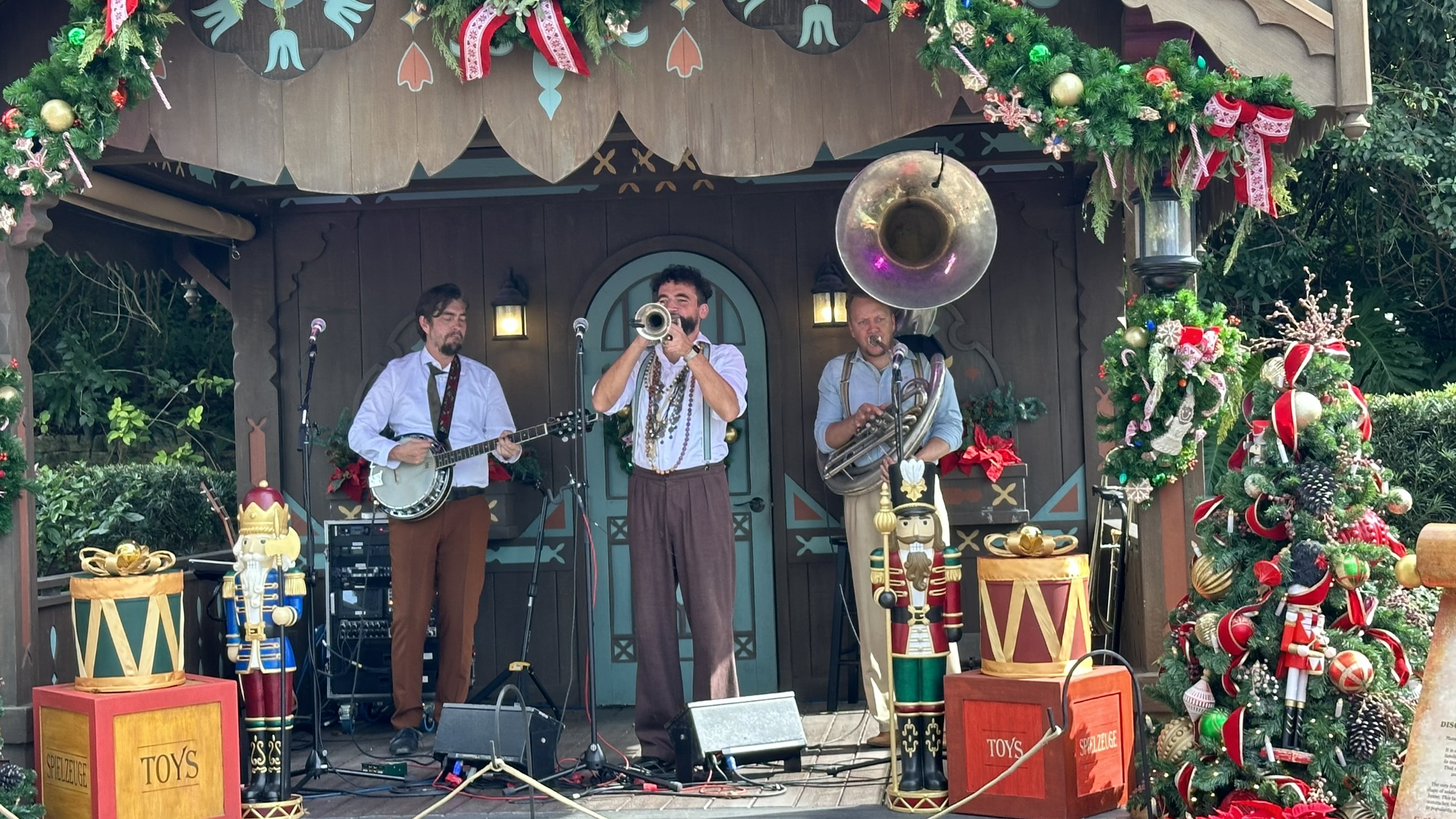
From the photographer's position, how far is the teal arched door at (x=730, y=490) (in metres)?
7.51

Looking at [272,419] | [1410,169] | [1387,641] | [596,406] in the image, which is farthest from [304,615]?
[1410,169]

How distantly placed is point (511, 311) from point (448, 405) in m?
0.94

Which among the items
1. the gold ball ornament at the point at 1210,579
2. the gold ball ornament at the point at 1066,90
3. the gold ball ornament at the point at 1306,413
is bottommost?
the gold ball ornament at the point at 1210,579

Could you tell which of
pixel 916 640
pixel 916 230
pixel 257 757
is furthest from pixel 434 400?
pixel 916 640

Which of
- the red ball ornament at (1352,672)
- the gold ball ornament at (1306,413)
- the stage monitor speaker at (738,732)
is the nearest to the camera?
the red ball ornament at (1352,672)

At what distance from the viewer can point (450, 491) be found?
666 cm

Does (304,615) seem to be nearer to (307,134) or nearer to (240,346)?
(240,346)

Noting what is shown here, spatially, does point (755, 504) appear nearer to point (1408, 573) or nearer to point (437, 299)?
point (437, 299)

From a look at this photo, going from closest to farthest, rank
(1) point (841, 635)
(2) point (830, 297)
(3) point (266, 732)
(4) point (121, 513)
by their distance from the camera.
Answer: (3) point (266, 732) < (1) point (841, 635) < (2) point (830, 297) < (4) point (121, 513)

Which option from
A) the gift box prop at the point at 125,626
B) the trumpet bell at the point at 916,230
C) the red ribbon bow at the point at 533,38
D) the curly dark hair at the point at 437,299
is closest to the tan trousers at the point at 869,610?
the trumpet bell at the point at 916,230

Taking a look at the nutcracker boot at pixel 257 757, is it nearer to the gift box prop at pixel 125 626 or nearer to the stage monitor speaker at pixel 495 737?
the gift box prop at pixel 125 626

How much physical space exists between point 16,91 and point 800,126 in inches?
111

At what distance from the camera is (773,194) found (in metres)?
7.55

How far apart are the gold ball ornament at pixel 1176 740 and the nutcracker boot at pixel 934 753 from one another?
742mm
